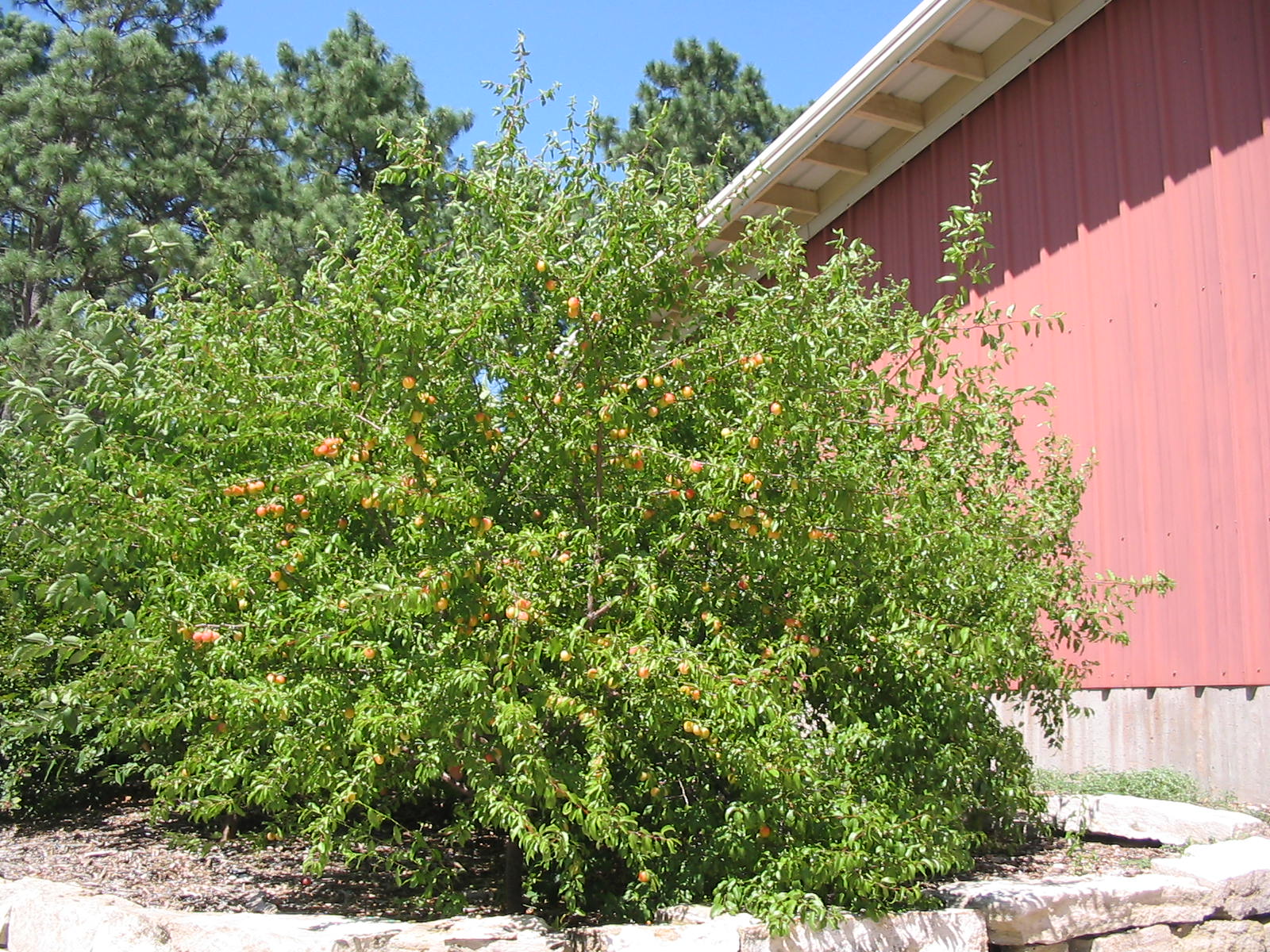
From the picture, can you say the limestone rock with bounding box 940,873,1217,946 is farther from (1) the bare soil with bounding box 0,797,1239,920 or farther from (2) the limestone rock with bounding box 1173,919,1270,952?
(1) the bare soil with bounding box 0,797,1239,920

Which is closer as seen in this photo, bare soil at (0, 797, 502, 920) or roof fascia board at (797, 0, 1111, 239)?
bare soil at (0, 797, 502, 920)

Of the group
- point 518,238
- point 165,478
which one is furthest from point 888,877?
point 165,478

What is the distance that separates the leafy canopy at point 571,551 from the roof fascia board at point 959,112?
4106 millimetres

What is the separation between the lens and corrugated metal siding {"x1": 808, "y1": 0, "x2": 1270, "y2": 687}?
678 cm

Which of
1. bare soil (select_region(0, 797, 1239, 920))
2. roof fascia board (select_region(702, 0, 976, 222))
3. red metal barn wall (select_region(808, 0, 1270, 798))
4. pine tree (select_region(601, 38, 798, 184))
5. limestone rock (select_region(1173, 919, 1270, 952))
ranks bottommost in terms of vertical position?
limestone rock (select_region(1173, 919, 1270, 952))

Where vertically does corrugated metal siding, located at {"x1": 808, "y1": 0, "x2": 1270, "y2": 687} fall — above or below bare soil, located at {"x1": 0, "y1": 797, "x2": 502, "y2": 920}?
above

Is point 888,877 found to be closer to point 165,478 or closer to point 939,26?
point 165,478

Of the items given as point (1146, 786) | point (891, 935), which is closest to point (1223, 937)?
point (891, 935)

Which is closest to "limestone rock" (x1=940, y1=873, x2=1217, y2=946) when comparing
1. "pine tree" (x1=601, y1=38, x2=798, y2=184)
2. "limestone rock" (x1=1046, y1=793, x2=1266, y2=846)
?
"limestone rock" (x1=1046, y1=793, x2=1266, y2=846)

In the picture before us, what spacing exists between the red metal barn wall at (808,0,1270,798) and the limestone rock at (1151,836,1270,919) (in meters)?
1.70

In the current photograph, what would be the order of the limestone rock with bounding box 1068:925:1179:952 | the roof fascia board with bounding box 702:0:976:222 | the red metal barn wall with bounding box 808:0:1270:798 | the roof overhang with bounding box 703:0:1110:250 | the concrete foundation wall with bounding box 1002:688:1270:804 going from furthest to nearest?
the roof overhang with bounding box 703:0:1110:250, the roof fascia board with bounding box 702:0:976:222, the red metal barn wall with bounding box 808:0:1270:798, the concrete foundation wall with bounding box 1002:688:1270:804, the limestone rock with bounding box 1068:925:1179:952

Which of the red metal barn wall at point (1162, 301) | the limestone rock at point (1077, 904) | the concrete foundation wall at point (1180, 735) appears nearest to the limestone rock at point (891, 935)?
the limestone rock at point (1077, 904)

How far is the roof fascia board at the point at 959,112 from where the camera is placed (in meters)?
8.09

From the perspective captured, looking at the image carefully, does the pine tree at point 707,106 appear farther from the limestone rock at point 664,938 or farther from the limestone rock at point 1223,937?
the limestone rock at point 664,938
